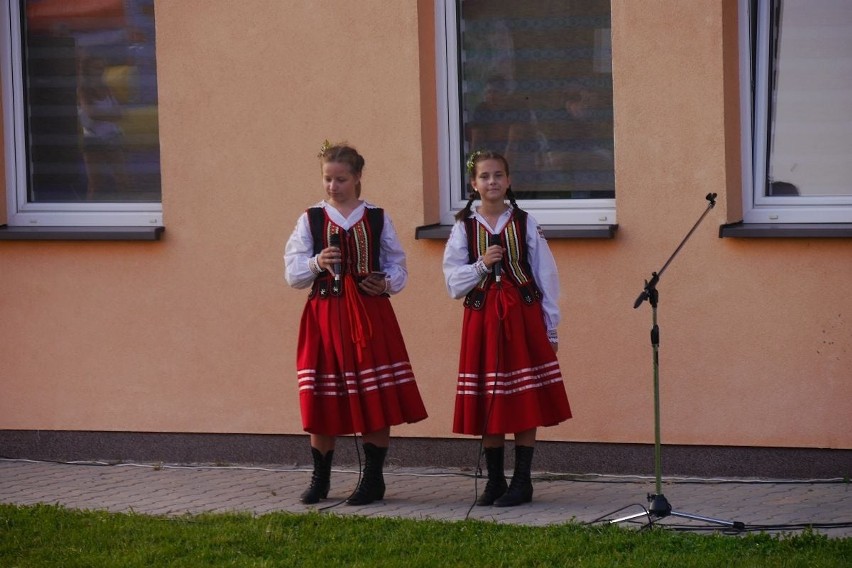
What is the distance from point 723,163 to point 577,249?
96cm

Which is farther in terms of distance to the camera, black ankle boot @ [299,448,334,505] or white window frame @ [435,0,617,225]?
white window frame @ [435,0,617,225]

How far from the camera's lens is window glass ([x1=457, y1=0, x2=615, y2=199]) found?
841 centimetres

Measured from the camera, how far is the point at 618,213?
26.8 feet

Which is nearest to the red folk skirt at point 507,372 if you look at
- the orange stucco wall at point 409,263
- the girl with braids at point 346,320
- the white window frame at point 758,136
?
the girl with braids at point 346,320

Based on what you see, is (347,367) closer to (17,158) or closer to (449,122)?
(449,122)

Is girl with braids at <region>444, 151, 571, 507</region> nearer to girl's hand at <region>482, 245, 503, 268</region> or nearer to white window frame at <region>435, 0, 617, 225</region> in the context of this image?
girl's hand at <region>482, 245, 503, 268</region>

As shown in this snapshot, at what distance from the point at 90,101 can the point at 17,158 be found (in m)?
0.62

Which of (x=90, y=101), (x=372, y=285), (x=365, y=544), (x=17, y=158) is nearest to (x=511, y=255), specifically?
(x=372, y=285)

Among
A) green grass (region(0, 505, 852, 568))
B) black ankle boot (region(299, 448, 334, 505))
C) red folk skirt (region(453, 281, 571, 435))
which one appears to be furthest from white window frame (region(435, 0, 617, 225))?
green grass (region(0, 505, 852, 568))

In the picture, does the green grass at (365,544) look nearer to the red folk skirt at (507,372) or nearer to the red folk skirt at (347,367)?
the red folk skirt at (347,367)

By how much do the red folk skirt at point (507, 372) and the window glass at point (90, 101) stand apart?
9.57 ft

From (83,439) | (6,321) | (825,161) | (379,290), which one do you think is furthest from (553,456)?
(6,321)

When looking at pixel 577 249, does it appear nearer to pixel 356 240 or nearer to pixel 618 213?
pixel 618 213

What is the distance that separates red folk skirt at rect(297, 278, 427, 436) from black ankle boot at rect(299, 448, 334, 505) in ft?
0.55
